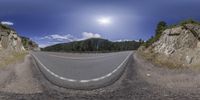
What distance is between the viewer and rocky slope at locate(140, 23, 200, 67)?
91.8ft

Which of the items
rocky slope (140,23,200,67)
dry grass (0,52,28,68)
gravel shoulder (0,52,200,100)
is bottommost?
gravel shoulder (0,52,200,100)

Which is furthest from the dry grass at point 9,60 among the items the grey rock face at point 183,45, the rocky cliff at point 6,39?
the grey rock face at point 183,45

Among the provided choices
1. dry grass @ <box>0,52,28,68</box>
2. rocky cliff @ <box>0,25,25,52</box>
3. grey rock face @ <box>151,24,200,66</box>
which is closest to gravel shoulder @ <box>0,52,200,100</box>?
grey rock face @ <box>151,24,200,66</box>

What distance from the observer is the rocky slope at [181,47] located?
27989mm

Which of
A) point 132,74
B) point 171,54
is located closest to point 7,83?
point 132,74

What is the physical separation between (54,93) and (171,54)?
20178mm

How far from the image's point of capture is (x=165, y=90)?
1642cm

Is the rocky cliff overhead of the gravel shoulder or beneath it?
overhead

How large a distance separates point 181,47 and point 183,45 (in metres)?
0.31

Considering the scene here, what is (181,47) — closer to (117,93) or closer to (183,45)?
(183,45)

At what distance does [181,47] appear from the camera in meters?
31.7

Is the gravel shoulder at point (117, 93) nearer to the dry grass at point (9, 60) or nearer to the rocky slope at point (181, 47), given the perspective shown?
the rocky slope at point (181, 47)

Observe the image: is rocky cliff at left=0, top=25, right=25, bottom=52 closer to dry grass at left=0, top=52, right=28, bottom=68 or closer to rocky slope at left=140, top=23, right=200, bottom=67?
dry grass at left=0, top=52, right=28, bottom=68

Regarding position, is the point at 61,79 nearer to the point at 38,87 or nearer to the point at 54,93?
the point at 38,87
